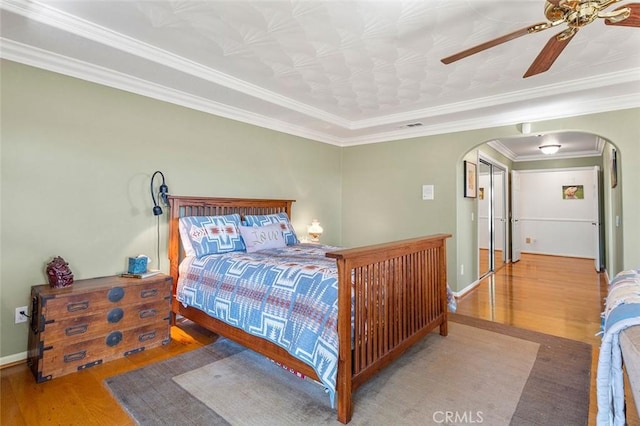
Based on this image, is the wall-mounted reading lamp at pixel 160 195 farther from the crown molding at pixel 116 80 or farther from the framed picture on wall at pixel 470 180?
the framed picture on wall at pixel 470 180

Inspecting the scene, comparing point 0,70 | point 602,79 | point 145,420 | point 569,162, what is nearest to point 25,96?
point 0,70

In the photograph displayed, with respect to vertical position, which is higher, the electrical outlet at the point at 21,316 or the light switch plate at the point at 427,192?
the light switch plate at the point at 427,192

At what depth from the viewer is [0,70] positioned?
2.29m

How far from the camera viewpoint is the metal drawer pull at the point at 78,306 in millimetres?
2262

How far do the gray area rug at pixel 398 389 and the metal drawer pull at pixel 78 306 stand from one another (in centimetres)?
54

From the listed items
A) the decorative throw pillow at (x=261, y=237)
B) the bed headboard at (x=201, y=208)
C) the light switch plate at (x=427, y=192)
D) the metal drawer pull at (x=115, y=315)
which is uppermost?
the light switch plate at (x=427, y=192)

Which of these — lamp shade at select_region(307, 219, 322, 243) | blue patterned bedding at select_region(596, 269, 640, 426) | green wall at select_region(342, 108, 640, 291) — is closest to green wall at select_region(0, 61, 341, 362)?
lamp shade at select_region(307, 219, 322, 243)

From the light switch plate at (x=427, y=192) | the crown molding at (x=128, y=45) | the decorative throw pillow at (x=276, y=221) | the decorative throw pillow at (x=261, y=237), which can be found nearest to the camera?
the crown molding at (x=128, y=45)

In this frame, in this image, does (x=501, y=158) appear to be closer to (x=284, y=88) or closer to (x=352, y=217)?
(x=352, y=217)

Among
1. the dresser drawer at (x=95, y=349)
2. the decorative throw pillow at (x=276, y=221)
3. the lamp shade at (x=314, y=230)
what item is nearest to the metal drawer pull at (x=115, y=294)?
the dresser drawer at (x=95, y=349)

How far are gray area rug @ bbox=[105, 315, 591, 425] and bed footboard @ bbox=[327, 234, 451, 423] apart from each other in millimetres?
179

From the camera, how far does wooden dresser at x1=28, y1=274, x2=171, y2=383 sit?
2180mm

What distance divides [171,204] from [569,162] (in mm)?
8097

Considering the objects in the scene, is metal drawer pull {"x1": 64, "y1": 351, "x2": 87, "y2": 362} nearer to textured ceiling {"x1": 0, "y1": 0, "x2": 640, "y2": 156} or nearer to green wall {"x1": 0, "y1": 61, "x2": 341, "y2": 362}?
green wall {"x1": 0, "y1": 61, "x2": 341, "y2": 362}
